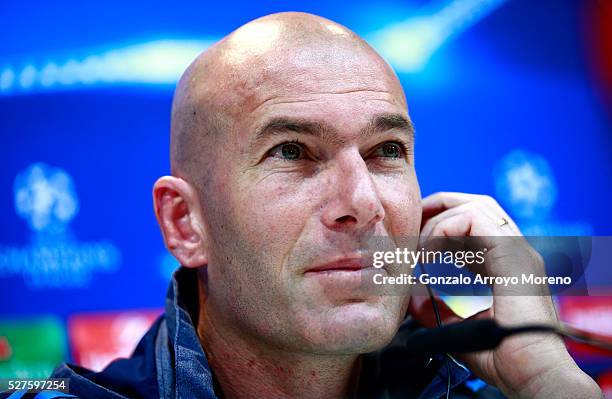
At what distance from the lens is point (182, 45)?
3.17 meters

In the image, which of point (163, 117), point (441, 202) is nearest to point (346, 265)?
point (441, 202)

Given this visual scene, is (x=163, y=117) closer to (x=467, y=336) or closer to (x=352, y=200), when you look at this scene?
(x=352, y=200)

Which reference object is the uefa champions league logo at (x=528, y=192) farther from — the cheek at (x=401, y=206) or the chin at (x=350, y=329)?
the chin at (x=350, y=329)

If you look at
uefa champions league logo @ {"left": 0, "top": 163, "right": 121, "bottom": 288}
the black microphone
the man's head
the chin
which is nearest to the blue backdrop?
uefa champions league logo @ {"left": 0, "top": 163, "right": 121, "bottom": 288}

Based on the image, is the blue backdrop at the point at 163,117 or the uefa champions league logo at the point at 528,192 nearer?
the blue backdrop at the point at 163,117

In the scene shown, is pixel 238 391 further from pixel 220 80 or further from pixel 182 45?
pixel 182 45

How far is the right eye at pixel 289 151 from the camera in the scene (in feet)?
5.29

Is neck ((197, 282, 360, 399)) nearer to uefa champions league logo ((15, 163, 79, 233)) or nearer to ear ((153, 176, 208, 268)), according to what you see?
ear ((153, 176, 208, 268))

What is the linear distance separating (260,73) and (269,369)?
731 mm

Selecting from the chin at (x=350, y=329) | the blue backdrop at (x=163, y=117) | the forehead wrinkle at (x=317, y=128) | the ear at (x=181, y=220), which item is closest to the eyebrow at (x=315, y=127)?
the forehead wrinkle at (x=317, y=128)

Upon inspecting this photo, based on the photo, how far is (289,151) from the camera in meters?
1.62

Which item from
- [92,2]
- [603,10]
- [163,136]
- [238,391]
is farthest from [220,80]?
[603,10]

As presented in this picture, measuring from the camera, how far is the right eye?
1611mm

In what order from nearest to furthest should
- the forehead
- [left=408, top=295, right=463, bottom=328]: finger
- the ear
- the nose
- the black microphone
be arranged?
the black microphone → the nose → the forehead → the ear → [left=408, top=295, right=463, bottom=328]: finger
